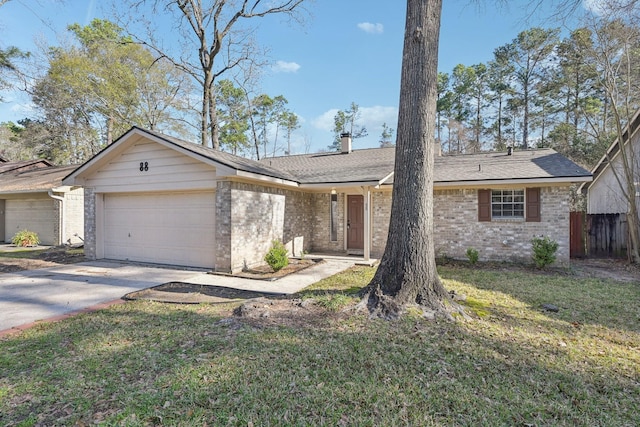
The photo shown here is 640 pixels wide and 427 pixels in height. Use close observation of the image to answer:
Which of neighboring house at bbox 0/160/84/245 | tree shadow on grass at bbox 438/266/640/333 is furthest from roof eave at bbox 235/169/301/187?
neighboring house at bbox 0/160/84/245

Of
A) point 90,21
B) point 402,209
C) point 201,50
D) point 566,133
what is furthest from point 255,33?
point 566,133

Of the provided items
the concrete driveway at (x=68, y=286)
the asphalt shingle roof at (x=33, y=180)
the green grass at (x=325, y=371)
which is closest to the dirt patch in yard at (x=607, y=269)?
the green grass at (x=325, y=371)

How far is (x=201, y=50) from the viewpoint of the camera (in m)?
16.9

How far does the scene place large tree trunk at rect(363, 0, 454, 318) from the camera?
4.86 meters

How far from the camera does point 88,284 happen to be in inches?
272

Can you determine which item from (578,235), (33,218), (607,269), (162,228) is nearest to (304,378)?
(162,228)

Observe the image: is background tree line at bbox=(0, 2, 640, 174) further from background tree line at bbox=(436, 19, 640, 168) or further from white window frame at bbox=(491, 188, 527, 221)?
white window frame at bbox=(491, 188, 527, 221)

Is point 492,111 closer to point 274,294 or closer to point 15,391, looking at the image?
point 274,294

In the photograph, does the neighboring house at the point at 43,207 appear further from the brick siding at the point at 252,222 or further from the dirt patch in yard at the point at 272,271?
the dirt patch in yard at the point at 272,271

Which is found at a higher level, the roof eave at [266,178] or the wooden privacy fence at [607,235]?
the roof eave at [266,178]

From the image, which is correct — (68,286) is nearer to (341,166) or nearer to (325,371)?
(325,371)

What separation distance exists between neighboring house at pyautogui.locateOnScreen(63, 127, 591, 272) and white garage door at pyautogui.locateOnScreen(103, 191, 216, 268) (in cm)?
3

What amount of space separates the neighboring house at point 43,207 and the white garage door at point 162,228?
4.91 meters

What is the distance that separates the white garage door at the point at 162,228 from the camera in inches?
342
